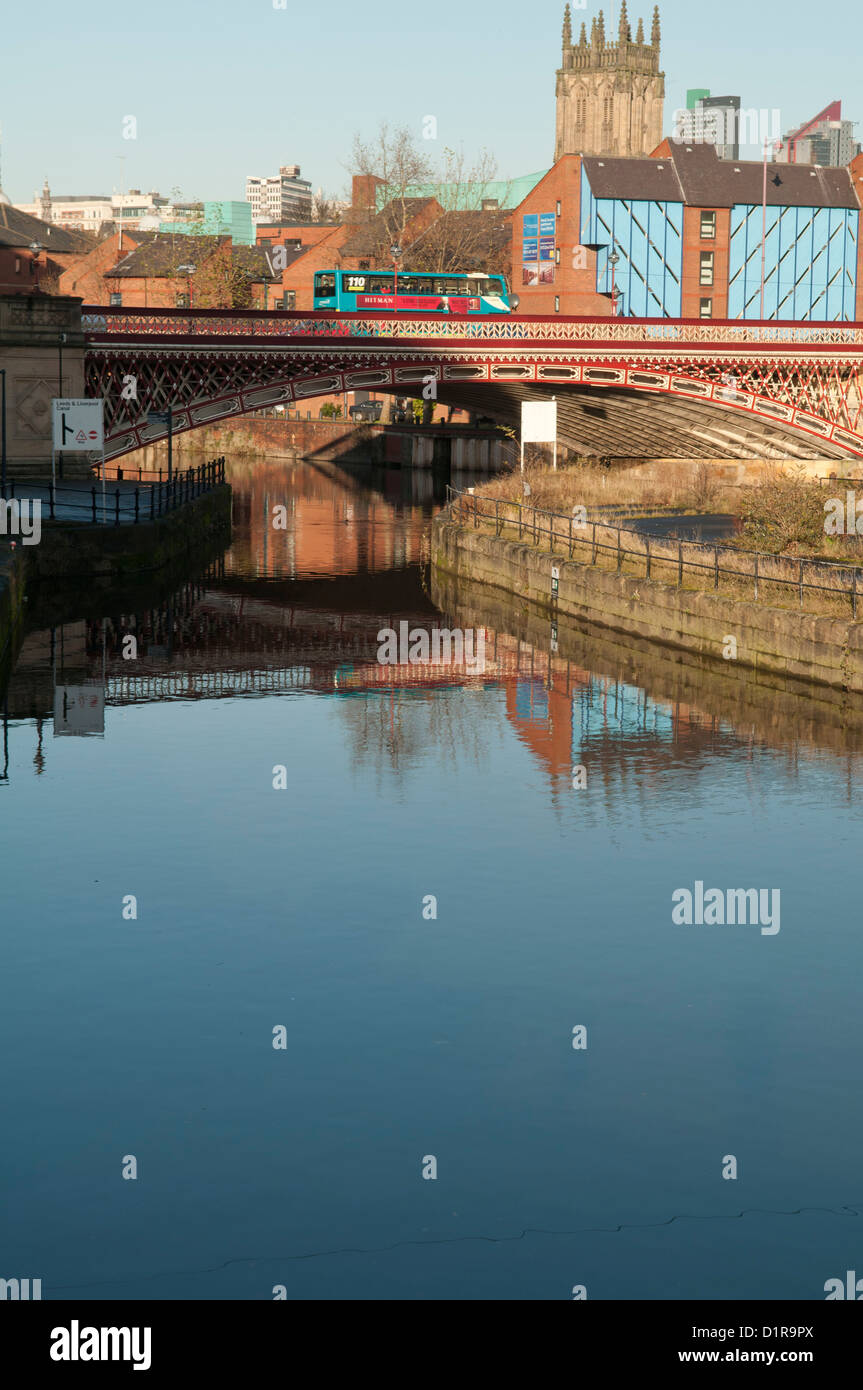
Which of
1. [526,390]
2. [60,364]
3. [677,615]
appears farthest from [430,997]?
[526,390]

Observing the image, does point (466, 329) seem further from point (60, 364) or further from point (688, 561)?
point (688, 561)

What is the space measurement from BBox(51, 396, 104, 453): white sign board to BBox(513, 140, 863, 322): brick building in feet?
178

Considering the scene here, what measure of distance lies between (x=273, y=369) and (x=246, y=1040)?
4651 centimetres

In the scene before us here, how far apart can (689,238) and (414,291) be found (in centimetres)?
2984

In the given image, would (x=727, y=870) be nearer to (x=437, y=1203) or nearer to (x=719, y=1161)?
(x=719, y=1161)

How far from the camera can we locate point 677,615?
109ft

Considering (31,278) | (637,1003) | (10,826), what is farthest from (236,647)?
(31,278)

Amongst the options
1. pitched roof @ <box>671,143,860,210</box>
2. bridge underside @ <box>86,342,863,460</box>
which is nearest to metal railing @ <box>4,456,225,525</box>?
bridge underside @ <box>86,342,863,460</box>

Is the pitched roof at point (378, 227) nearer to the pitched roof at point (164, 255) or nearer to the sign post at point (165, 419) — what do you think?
the pitched roof at point (164, 255)

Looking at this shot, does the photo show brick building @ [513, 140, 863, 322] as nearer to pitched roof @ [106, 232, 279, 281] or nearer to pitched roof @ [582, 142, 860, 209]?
pitched roof @ [582, 142, 860, 209]

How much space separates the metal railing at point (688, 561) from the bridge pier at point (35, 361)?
15763 mm

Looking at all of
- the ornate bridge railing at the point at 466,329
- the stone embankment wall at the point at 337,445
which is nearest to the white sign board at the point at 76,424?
the ornate bridge railing at the point at 466,329

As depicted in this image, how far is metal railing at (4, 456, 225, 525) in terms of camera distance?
143ft
